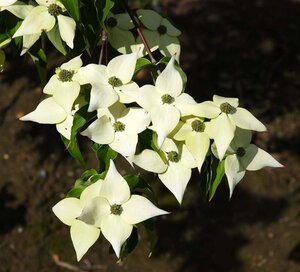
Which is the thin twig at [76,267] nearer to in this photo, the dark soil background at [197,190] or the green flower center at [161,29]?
the dark soil background at [197,190]

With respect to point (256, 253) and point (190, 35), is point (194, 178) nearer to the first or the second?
point (256, 253)

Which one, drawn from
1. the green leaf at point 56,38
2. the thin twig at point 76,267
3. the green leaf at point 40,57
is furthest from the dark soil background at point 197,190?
the green leaf at point 56,38

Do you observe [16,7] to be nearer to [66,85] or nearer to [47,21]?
[47,21]

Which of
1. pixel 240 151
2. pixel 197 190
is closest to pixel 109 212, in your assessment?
pixel 240 151

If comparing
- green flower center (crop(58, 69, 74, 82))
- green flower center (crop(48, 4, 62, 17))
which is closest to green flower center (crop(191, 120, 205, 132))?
green flower center (crop(58, 69, 74, 82))

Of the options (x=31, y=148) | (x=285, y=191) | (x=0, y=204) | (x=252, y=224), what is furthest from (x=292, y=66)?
(x=0, y=204)

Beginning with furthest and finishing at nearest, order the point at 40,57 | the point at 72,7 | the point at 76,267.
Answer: the point at 76,267
the point at 40,57
the point at 72,7

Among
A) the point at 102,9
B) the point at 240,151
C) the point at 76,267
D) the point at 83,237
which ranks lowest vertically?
the point at 76,267
